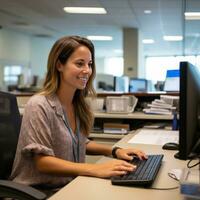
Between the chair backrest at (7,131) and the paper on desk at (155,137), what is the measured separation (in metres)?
0.68

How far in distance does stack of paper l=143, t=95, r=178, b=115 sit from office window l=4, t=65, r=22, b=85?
276 inches

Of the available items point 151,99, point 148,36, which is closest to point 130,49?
point 148,36

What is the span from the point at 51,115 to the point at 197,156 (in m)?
0.66

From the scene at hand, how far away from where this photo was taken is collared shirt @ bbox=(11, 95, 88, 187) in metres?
1.29

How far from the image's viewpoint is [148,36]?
31.0 ft

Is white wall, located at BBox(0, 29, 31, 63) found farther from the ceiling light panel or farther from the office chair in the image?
the office chair

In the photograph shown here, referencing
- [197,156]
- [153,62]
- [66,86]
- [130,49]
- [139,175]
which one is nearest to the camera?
[139,175]

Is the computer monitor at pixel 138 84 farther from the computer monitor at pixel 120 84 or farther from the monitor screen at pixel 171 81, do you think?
the monitor screen at pixel 171 81

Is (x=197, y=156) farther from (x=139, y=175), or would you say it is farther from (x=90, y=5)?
(x=90, y=5)

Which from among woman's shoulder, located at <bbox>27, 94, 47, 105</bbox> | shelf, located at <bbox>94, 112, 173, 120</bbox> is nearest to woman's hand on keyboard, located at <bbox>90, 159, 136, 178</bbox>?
woman's shoulder, located at <bbox>27, 94, 47, 105</bbox>

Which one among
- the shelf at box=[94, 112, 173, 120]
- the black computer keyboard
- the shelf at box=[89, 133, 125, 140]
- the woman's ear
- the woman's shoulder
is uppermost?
the woman's ear

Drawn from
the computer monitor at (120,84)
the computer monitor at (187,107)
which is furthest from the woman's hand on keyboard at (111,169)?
the computer monitor at (120,84)

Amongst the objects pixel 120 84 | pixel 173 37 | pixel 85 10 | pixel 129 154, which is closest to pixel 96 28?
pixel 85 10

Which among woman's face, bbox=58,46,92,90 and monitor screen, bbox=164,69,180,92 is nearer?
woman's face, bbox=58,46,92,90
